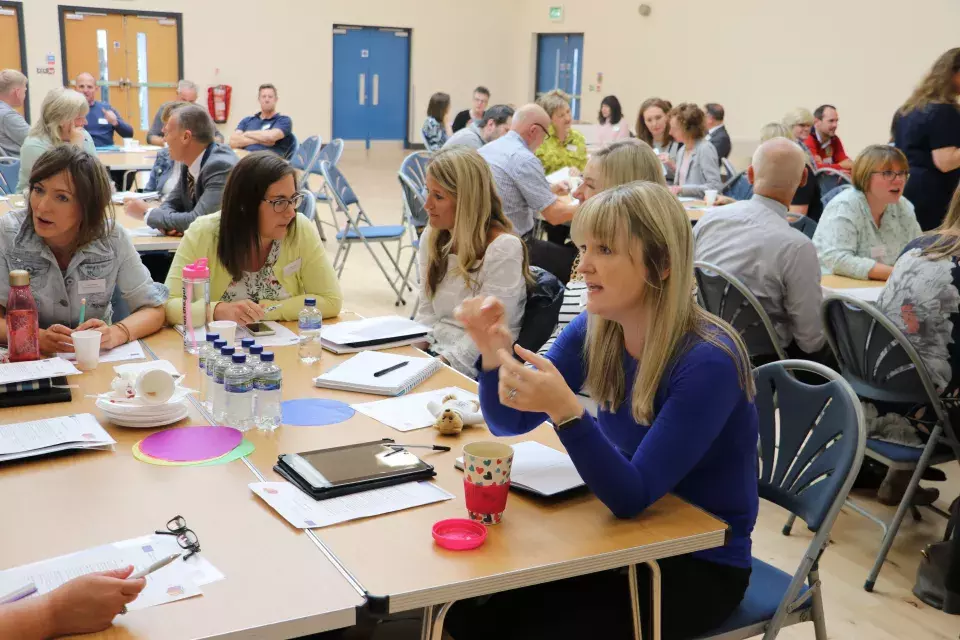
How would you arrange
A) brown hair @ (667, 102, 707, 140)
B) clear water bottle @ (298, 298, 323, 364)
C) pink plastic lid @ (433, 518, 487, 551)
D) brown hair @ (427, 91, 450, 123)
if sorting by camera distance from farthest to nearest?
brown hair @ (427, 91, 450, 123) → brown hair @ (667, 102, 707, 140) → clear water bottle @ (298, 298, 323, 364) → pink plastic lid @ (433, 518, 487, 551)

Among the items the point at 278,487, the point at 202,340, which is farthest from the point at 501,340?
the point at 202,340

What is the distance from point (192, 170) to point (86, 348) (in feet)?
7.40

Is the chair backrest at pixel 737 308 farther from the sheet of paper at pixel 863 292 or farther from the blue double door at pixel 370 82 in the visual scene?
the blue double door at pixel 370 82

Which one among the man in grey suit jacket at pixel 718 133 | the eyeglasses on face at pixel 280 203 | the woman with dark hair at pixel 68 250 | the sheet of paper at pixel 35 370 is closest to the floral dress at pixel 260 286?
the eyeglasses on face at pixel 280 203

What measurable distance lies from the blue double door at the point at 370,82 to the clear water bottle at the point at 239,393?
14.1 metres

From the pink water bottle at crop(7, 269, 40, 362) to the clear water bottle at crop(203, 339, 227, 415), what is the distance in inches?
22.9

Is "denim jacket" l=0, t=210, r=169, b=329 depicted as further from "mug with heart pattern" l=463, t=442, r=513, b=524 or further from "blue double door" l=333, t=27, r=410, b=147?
"blue double door" l=333, t=27, r=410, b=147

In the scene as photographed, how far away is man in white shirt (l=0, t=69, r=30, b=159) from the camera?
284 inches

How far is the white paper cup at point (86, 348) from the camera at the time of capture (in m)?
2.44

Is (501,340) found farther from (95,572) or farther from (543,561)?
(95,572)

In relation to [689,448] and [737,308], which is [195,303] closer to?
[689,448]

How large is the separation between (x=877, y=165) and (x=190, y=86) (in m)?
8.53

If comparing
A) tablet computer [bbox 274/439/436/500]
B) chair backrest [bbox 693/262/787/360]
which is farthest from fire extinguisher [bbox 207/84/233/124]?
tablet computer [bbox 274/439/436/500]

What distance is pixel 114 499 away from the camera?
1697mm
